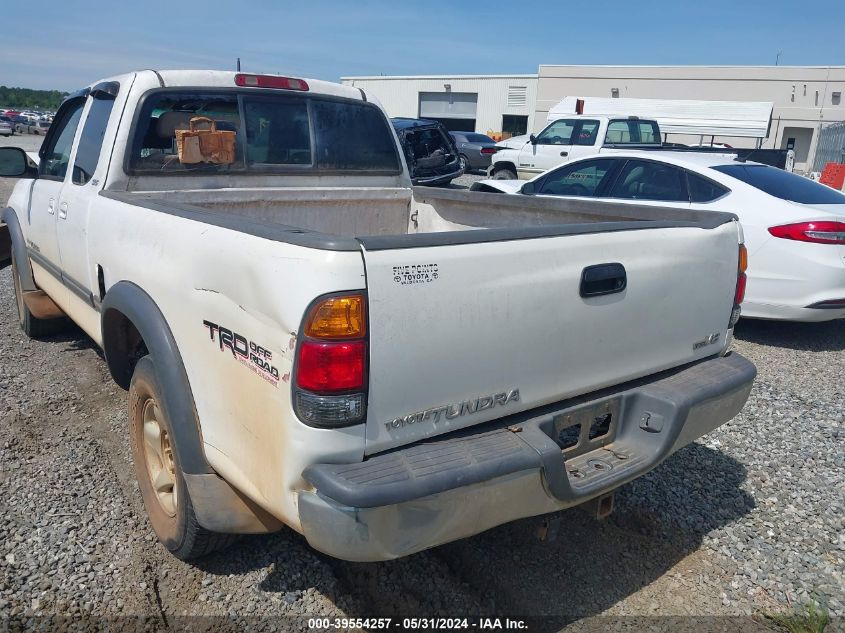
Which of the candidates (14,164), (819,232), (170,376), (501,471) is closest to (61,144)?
(14,164)

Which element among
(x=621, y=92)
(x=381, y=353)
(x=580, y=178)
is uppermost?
(x=621, y=92)

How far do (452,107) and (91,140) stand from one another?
45.5 meters

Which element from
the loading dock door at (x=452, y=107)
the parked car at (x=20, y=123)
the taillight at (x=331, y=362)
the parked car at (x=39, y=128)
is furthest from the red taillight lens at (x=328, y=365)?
the parked car at (x=20, y=123)

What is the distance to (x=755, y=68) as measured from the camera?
3628 cm

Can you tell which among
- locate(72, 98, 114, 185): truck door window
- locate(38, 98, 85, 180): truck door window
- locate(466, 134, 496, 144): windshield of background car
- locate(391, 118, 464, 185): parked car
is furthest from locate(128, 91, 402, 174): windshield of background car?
locate(466, 134, 496, 144): windshield of background car

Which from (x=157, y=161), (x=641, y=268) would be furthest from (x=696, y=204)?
(x=157, y=161)

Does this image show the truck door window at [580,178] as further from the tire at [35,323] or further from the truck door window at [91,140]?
the tire at [35,323]

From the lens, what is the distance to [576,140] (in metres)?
15.0

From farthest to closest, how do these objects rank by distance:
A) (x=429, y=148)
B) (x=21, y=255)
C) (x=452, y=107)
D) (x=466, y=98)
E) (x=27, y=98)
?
(x=27, y=98) → (x=452, y=107) → (x=466, y=98) → (x=429, y=148) → (x=21, y=255)

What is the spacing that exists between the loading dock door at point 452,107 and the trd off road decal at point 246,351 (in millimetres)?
46331

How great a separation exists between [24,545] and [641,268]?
2.85 m

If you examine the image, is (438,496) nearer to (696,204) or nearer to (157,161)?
(157,161)

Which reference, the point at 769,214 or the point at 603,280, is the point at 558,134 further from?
the point at 603,280

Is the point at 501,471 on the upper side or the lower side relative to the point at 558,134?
lower
